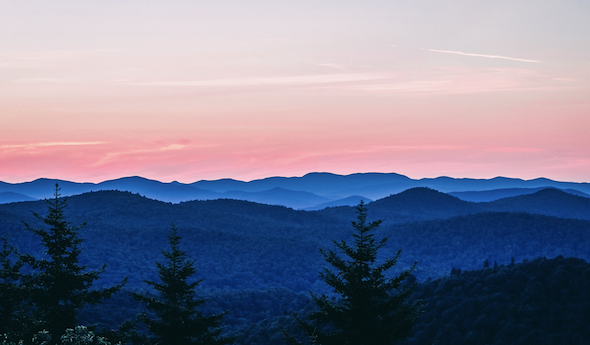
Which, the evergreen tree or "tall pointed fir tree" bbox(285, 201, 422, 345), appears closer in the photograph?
"tall pointed fir tree" bbox(285, 201, 422, 345)

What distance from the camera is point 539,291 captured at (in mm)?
87000

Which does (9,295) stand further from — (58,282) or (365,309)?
(365,309)

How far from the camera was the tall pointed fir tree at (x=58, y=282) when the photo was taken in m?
23.8

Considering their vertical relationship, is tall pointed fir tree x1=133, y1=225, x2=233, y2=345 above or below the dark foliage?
Result: above

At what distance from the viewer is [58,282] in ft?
80.5

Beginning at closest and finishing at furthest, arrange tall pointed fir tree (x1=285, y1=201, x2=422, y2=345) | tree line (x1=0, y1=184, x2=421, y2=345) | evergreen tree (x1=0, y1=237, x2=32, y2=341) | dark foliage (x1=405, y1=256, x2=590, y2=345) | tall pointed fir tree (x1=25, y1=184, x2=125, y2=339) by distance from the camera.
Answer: tall pointed fir tree (x1=285, y1=201, x2=422, y2=345) → tree line (x1=0, y1=184, x2=421, y2=345) → tall pointed fir tree (x1=25, y1=184, x2=125, y2=339) → evergreen tree (x1=0, y1=237, x2=32, y2=341) → dark foliage (x1=405, y1=256, x2=590, y2=345)

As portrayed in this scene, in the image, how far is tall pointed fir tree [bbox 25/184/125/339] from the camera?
78.2 feet

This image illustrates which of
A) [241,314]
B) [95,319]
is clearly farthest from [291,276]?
[95,319]

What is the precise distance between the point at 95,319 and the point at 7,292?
73.8m

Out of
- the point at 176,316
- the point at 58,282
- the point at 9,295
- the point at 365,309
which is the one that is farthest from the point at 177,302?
the point at 365,309

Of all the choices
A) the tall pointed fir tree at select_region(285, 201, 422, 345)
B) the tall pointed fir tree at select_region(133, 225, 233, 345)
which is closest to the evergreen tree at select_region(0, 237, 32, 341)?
the tall pointed fir tree at select_region(133, 225, 233, 345)

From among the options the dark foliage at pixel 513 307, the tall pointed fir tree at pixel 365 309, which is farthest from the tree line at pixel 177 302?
the dark foliage at pixel 513 307

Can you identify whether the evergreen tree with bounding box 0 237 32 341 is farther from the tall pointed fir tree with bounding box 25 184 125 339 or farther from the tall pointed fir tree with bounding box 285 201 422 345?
the tall pointed fir tree with bounding box 285 201 422 345

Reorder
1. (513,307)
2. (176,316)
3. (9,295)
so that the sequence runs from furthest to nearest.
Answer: (513,307)
(9,295)
(176,316)
